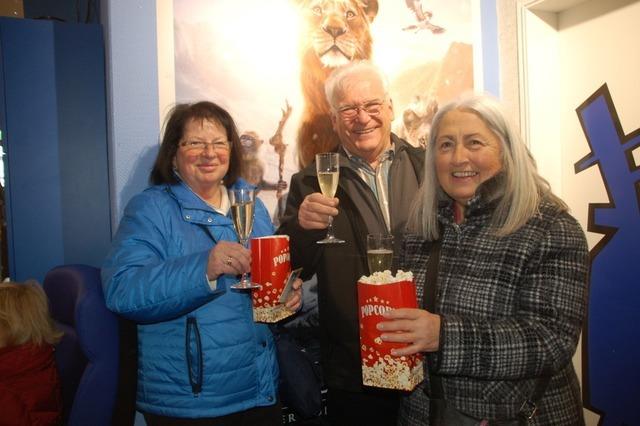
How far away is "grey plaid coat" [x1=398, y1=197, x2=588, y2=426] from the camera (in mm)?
1225

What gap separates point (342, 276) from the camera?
7.02 ft

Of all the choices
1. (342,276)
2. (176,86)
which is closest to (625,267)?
(342,276)

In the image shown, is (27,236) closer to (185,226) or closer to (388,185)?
(185,226)

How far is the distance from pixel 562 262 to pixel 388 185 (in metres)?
0.99

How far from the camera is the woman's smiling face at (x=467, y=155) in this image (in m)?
1.47

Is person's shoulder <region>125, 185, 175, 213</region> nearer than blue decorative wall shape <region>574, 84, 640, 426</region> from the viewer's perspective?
Yes

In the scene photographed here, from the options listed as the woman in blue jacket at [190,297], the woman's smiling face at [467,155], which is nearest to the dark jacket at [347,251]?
the woman in blue jacket at [190,297]

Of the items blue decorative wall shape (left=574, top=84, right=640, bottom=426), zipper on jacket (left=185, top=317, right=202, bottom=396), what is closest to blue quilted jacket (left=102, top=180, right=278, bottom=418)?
zipper on jacket (left=185, top=317, right=202, bottom=396)

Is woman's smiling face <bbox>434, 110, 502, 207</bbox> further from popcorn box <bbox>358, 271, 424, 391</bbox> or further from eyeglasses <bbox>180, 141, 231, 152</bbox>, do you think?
eyeglasses <bbox>180, 141, 231, 152</bbox>

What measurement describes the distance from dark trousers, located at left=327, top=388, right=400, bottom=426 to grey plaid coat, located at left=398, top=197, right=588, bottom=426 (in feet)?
1.86

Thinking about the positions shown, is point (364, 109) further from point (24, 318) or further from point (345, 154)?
point (24, 318)

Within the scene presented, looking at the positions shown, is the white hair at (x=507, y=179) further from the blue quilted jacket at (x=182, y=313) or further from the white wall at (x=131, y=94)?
the white wall at (x=131, y=94)

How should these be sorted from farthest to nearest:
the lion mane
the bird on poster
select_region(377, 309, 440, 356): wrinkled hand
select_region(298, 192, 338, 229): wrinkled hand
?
the bird on poster < the lion mane < select_region(298, 192, 338, 229): wrinkled hand < select_region(377, 309, 440, 356): wrinkled hand

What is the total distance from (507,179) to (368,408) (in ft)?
3.74
